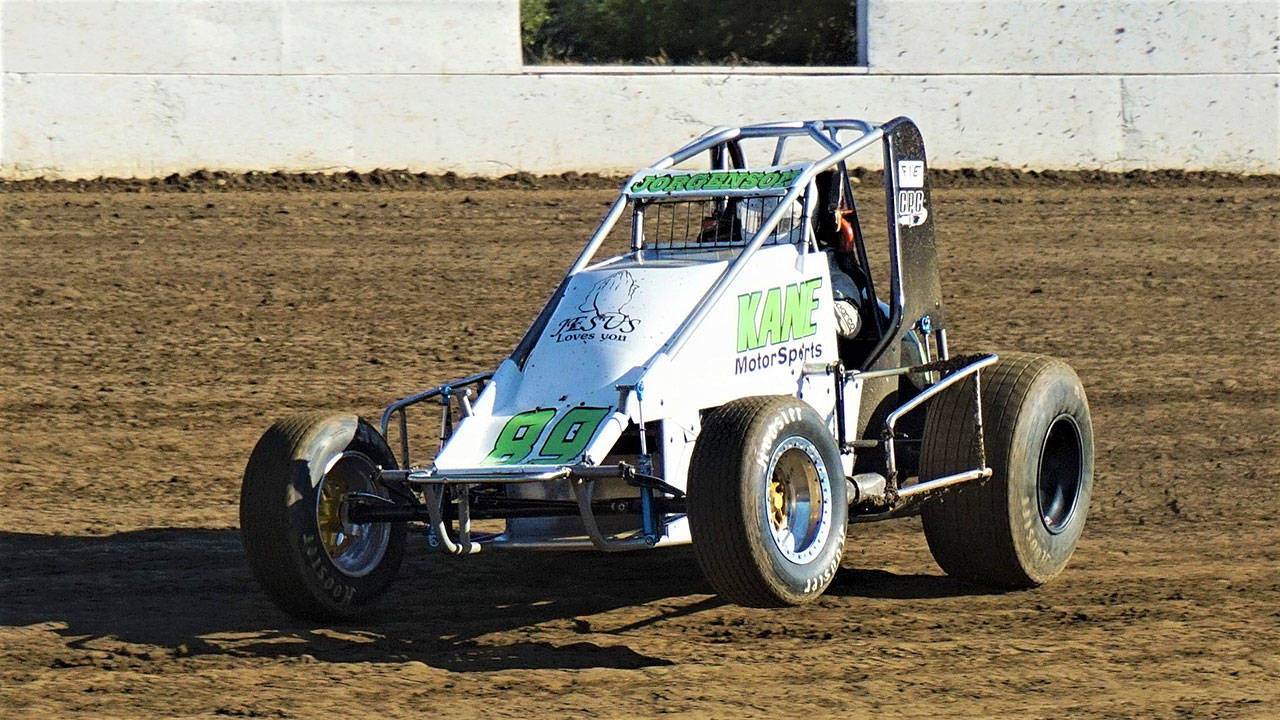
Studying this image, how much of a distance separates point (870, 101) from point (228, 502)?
7950 millimetres

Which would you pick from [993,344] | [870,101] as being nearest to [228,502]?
[993,344]

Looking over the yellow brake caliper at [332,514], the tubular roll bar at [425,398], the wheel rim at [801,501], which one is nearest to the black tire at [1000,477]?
the wheel rim at [801,501]

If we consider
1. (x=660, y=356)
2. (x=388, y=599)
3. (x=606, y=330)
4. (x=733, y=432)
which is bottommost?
(x=388, y=599)

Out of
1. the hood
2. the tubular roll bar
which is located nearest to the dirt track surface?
the tubular roll bar

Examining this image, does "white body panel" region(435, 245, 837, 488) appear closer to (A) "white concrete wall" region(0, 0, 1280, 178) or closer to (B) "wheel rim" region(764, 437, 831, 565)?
(B) "wheel rim" region(764, 437, 831, 565)

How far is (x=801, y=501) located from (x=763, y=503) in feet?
1.36

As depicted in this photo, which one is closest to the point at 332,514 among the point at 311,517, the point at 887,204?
the point at 311,517

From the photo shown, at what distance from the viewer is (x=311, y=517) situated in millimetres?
6484

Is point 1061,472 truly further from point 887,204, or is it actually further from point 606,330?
point 606,330

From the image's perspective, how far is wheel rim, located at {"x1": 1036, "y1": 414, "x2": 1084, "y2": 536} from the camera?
751cm

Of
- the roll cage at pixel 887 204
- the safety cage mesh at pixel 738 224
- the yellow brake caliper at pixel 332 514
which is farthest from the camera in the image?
the safety cage mesh at pixel 738 224

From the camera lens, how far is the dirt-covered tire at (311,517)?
21.1 feet

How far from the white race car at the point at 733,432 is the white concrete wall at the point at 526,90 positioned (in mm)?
7379

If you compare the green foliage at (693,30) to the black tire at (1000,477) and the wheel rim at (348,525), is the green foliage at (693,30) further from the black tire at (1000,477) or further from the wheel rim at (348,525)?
the wheel rim at (348,525)
